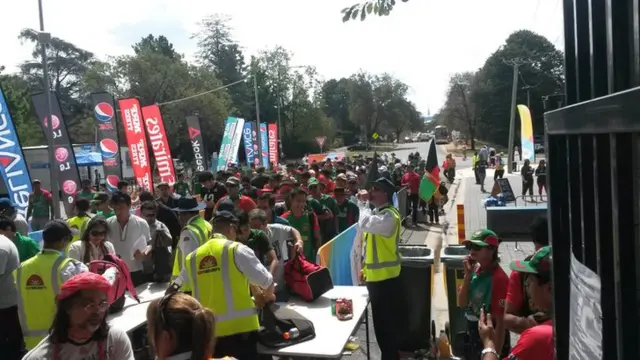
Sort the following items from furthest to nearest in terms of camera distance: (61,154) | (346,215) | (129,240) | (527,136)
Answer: (527,136) < (61,154) < (346,215) < (129,240)

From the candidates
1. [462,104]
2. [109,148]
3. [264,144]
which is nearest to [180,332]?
[109,148]

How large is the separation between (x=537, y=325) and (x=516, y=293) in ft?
1.99

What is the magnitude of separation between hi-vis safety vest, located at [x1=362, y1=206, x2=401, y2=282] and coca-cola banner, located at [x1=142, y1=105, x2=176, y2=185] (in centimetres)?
1094

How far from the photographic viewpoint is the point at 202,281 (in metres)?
4.12

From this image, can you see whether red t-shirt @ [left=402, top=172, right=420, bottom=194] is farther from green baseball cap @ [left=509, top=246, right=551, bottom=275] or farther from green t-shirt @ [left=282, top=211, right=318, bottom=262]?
green baseball cap @ [left=509, top=246, right=551, bottom=275]

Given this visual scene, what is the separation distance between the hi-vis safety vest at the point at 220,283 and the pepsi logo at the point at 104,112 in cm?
1287

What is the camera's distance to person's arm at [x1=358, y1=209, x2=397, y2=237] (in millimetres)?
5688

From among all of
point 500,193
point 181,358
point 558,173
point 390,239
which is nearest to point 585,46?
point 558,173

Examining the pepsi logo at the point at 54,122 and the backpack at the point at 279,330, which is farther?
the pepsi logo at the point at 54,122

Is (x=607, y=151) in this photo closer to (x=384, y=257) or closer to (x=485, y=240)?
(x=485, y=240)

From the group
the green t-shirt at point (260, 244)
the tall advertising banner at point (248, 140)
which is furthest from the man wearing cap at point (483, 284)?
the tall advertising banner at point (248, 140)

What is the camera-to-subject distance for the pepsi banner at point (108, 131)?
1575 centimetres

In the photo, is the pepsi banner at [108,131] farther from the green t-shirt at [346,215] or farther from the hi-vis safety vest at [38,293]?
the hi-vis safety vest at [38,293]

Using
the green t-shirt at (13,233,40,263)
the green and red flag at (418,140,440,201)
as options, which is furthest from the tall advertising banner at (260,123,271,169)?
the green t-shirt at (13,233,40,263)
